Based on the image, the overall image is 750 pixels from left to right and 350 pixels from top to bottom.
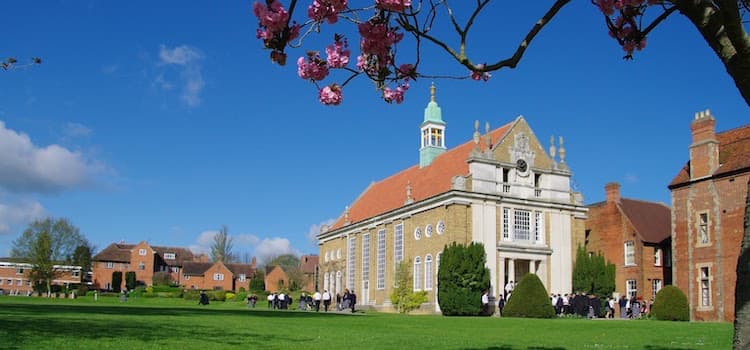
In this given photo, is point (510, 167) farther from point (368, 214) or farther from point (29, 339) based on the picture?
point (29, 339)

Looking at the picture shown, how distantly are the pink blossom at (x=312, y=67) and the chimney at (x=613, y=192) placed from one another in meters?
46.4

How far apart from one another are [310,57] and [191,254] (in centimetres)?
11944

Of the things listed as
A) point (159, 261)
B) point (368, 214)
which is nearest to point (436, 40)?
point (368, 214)

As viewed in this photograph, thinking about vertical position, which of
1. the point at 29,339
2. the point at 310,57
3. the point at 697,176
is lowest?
the point at 29,339

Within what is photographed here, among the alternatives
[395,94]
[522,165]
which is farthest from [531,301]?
[395,94]

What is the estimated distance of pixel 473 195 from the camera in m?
45.0

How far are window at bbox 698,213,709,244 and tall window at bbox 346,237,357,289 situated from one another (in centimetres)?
3046

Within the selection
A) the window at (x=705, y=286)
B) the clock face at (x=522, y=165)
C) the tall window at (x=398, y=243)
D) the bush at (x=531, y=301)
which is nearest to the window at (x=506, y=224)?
the clock face at (x=522, y=165)

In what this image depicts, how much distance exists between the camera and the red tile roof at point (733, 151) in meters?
33.2

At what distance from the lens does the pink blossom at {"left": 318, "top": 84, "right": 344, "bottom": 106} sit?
6.40 metres

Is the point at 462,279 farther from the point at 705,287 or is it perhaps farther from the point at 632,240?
the point at 632,240

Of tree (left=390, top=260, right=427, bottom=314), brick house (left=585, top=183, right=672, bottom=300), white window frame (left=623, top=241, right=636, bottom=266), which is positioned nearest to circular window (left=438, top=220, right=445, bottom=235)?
tree (left=390, top=260, right=427, bottom=314)

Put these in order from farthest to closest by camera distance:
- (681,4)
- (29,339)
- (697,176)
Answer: (697,176) < (29,339) < (681,4)

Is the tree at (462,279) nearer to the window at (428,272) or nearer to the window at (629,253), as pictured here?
the window at (428,272)
